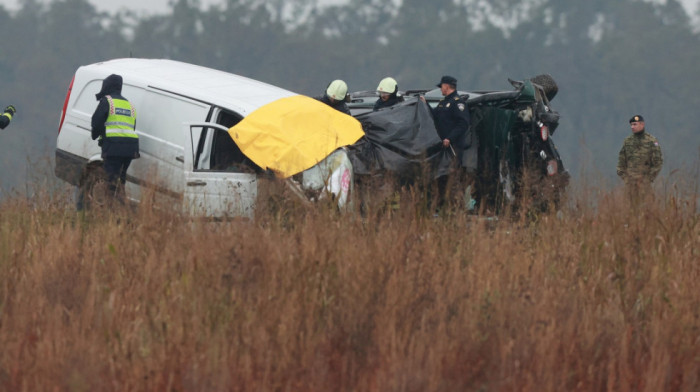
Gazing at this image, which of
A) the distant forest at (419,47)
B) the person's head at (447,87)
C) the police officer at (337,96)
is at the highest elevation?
the distant forest at (419,47)

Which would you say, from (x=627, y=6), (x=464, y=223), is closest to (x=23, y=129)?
(x=627, y=6)

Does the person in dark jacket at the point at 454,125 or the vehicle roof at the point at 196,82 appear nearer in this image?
the vehicle roof at the point at 196,82

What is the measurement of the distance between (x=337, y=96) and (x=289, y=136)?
1.76m

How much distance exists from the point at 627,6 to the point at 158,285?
89.9 m

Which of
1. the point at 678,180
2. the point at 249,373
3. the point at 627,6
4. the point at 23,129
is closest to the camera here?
the point at 249,373

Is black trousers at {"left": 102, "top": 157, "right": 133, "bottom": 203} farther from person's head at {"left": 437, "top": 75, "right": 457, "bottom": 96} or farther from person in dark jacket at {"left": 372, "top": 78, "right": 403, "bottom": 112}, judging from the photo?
person's head at {"left": 437, "top": 75, "right": 457, "bottom": 96}

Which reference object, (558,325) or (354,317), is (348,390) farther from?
(558,325)

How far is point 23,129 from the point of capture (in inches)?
2953

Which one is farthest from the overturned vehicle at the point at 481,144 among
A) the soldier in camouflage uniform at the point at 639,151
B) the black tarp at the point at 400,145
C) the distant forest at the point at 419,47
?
the distant forest at the point at 419,47

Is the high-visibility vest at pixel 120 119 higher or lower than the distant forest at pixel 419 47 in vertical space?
lower

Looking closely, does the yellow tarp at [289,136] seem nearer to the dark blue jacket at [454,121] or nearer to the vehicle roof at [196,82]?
the vehicle roof at [196,82]

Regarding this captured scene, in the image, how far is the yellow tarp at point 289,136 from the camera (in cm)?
941

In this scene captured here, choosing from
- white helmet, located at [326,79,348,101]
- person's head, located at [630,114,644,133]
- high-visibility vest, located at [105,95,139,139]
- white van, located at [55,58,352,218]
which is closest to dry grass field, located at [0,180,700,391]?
white van, located at [55,58,352,218]

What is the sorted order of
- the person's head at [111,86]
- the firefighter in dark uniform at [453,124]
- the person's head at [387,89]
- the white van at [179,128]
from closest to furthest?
the white van at [179,128]
the person's head at [111,86]
the firefighter in dark uniform at [453,124]
the person's head at [387,89]
